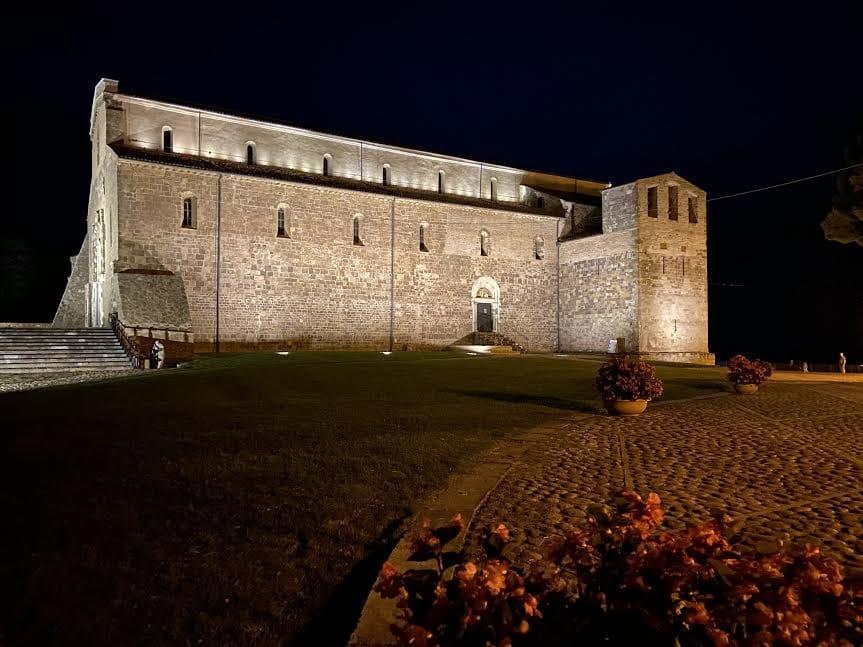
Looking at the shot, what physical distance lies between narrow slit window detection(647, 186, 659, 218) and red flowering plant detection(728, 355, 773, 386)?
743 inches

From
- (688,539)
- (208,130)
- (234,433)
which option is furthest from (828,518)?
(208,130)

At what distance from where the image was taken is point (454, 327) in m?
33.9

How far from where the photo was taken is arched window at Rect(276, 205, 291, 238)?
29.3m

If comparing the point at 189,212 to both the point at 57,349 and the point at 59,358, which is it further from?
the point at 59,358

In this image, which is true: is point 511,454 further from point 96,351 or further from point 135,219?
point 135,219

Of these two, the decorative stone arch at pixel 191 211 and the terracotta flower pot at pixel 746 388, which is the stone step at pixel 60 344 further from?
the terracotta flower pot at pixel 746 388

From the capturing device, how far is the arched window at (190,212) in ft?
88.8

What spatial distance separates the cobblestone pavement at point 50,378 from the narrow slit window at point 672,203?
92.5ft

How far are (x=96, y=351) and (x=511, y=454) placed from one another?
19667mm

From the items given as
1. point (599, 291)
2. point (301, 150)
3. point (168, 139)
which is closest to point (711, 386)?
point (599, 291)

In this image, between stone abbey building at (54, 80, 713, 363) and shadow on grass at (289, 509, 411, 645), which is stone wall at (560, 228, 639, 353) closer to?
stone abbey building at (54, 80, 713, 363)

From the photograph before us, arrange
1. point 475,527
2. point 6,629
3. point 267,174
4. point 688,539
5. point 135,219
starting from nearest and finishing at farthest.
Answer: point 688,539
point 6,629
point 475,527
point 135,219
point 267,174

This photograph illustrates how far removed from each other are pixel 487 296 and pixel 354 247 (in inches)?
354

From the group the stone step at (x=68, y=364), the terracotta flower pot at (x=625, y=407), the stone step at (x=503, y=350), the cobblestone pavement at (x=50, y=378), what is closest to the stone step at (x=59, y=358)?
the stone step at (x=68, y=364)
